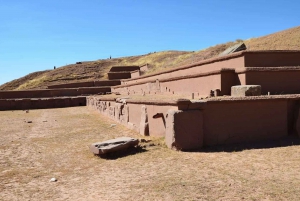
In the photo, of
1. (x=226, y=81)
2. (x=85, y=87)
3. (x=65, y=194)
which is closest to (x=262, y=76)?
(x=226, y=81)

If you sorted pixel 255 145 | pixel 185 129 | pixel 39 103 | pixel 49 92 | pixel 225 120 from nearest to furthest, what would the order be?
pixel 185 129 < pixel 255 145 < pixel 225 120 < pixel 39 103 < pixel 49 92

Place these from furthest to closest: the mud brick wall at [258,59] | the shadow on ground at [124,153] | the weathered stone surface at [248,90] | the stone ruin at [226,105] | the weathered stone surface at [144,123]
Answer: the mud brick wall at [258,59]
the weathered stone surface at [144,123]
the weathered stone surface at [248,90]
the stone ruin at [226,105]
the shadow on ground at [124,153]

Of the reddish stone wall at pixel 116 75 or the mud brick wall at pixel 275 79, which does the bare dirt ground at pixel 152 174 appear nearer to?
the mud brick wall at pixel 275 79

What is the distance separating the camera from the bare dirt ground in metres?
4.66

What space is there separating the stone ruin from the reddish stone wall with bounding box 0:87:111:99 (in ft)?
51.4

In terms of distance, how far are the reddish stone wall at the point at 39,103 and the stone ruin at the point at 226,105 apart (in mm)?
13802

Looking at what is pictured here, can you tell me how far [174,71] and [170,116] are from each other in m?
8.28

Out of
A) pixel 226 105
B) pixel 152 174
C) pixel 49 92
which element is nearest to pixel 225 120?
pixel 226 105

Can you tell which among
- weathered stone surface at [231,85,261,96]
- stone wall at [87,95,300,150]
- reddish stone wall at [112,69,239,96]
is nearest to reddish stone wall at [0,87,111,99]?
reddish stone wall at [112,69,239,96]

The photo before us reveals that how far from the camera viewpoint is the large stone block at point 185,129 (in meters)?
7.21

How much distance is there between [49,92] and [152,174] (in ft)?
83.6

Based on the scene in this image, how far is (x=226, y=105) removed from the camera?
7.75 m

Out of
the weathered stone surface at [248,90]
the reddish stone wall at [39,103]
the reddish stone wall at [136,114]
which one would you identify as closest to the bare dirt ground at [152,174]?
the reddish stone wall at [136,114]

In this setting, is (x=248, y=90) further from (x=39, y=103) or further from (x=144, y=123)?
Result: (x=39, y=103)
